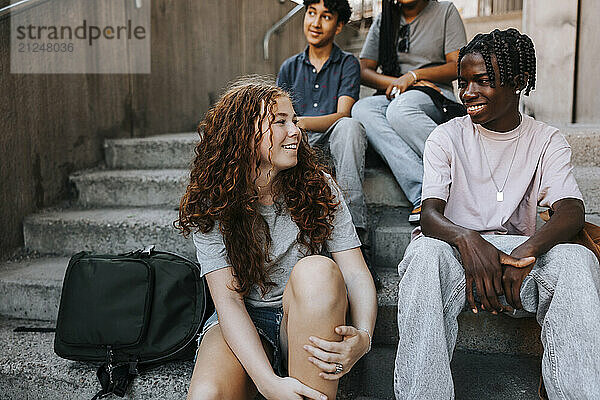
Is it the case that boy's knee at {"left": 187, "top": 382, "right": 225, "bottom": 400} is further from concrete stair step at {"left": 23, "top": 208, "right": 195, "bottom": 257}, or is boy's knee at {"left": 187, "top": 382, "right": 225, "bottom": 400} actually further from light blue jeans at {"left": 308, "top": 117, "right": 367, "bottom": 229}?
concrete stair step at {"left": 23, "top": 208, "right": 195, "bottom": 257}

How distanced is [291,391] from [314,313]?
0.21m

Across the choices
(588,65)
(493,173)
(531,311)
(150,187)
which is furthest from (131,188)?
(588,65)

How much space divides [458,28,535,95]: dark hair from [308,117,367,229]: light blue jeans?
0.67m

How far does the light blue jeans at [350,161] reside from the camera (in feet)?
7.53

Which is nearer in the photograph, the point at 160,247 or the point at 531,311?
the point at 531,311

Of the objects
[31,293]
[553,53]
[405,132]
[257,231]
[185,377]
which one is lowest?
[185,377]

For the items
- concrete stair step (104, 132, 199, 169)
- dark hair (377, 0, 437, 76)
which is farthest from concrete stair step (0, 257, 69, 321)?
dark hair (377, 0, 437, 76)

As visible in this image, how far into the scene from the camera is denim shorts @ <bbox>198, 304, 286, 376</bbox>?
162cm

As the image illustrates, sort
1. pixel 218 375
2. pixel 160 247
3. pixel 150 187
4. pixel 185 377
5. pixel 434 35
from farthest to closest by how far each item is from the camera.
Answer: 1. pixel 150 187
2. pixel 434 35
3. pixel 160 247
4. pixel 185 377
5. pixel 218 375

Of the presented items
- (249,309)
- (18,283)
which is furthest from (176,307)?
(18,283)

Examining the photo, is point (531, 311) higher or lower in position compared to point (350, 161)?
lower

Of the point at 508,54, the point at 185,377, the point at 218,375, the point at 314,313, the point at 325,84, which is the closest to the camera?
the point at 314,313

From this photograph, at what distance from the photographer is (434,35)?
2.80 m

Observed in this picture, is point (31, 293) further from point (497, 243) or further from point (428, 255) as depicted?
point (497, 243)
